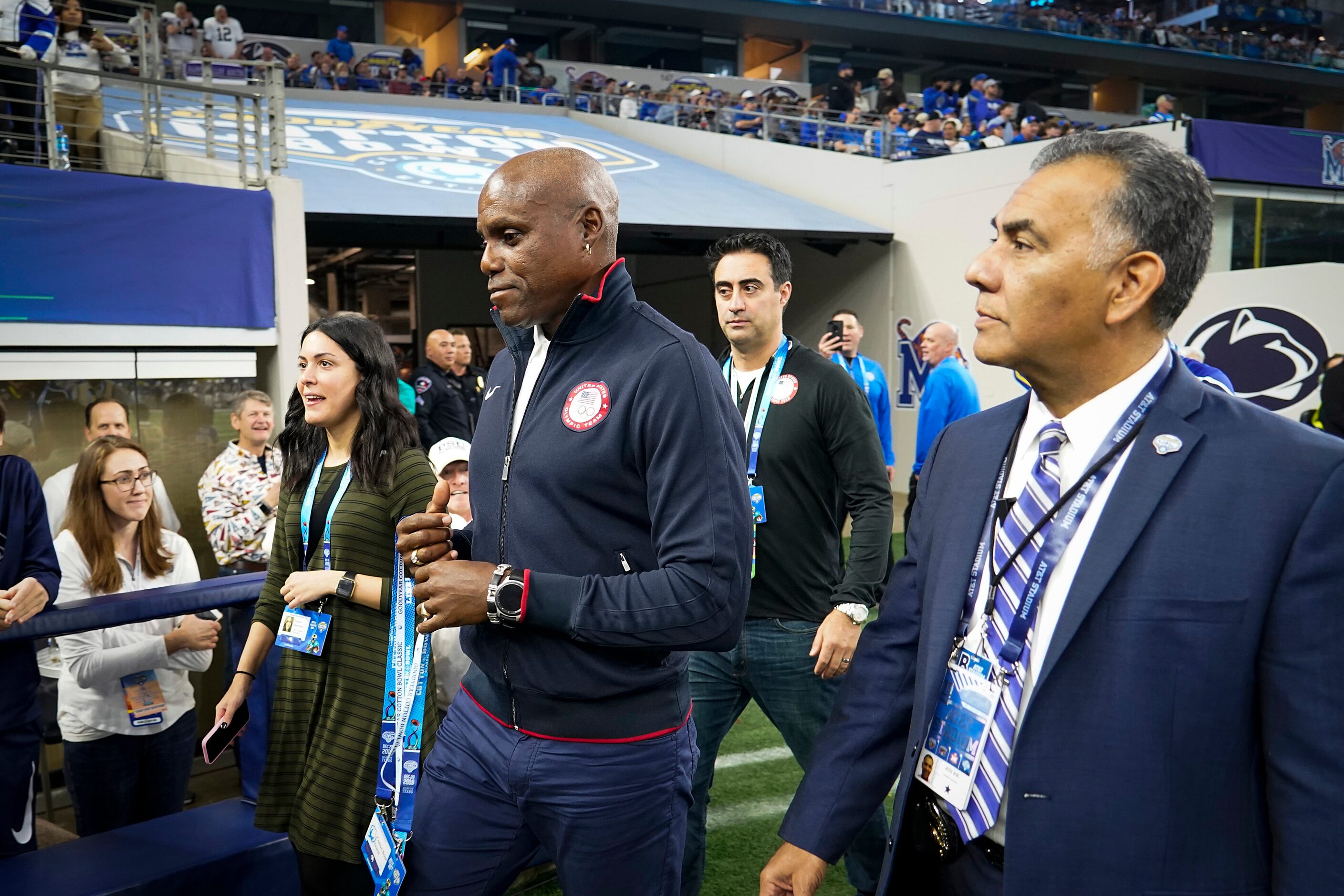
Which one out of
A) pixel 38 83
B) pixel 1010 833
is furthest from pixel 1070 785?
pixel 38 83

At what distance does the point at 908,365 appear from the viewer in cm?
1509

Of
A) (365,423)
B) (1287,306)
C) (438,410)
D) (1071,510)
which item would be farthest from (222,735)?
(1287,306)

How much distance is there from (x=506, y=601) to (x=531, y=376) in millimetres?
453

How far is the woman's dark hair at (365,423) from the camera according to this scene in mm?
2559

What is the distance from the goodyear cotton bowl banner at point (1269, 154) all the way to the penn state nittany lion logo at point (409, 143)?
6945 mm

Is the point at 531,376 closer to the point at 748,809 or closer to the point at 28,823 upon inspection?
the point at 28,823

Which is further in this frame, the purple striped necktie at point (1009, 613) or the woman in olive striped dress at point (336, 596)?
the woman in olive striped dress at point (336, 596)

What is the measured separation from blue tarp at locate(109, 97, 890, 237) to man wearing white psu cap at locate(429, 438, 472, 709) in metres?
6.35

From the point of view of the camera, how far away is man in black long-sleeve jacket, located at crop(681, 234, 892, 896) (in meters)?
2.82

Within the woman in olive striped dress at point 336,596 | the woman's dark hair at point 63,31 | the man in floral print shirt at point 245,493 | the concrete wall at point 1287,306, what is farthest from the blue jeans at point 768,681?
the concrete wall at point 1287,306

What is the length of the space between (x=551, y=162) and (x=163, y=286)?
5306mm

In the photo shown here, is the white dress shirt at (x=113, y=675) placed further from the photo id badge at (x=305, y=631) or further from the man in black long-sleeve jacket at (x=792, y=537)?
the man in black long-sleeve jacket at (x=792, y=537)

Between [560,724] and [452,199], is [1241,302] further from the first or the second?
[560,724]

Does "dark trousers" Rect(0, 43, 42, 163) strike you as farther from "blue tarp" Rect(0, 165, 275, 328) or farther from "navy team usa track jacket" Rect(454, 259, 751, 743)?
"navy team usa track jacket" Rect(454, 259, 751, 743)
